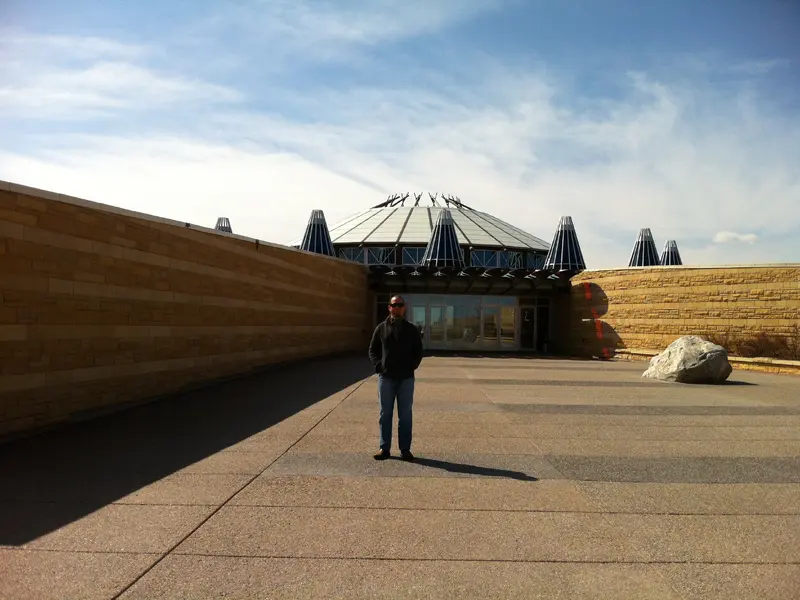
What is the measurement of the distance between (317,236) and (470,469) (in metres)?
30.7

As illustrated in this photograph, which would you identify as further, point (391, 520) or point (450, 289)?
point (450, 289)

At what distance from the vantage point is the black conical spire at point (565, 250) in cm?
3462

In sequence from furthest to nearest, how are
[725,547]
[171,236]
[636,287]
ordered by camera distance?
1. [636,287]
2. [171,236]
3. [725,547]

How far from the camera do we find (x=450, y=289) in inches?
1162

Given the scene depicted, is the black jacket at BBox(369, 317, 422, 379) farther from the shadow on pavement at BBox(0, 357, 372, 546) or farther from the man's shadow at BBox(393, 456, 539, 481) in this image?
the shadow on pavement at BBox(0, 357, 372, 546)

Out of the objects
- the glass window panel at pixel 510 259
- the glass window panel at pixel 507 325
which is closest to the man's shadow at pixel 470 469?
the glass window panel at pixel 507 325

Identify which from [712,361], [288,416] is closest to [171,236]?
[288,416]

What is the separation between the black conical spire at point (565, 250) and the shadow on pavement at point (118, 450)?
2549 cm

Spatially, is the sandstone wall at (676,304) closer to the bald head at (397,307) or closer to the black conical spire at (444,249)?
the black conical spire at (444,249)

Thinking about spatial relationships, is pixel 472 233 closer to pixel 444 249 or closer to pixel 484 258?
pixel 484 258

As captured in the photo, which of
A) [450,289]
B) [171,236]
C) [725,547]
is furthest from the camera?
[450,289]

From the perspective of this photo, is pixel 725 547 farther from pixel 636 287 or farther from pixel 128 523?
pixel 636 287

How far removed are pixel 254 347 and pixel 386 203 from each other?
40.5 meters

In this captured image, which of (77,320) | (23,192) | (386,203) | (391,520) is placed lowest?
(391,520)
